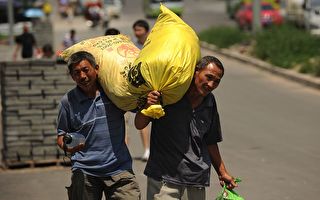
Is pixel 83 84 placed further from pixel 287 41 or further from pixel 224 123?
pixel 287 41

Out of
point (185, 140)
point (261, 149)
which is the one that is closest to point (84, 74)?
point (185, 140)

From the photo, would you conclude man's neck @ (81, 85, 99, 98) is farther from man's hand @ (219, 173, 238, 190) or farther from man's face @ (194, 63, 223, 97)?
man's hand @ (219, 173, 238, 190)

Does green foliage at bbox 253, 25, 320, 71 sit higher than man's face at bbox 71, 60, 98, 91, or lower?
lower

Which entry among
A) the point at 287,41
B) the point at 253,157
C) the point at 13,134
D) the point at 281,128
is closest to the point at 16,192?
the point at 13,134

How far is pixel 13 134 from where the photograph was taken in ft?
32.0

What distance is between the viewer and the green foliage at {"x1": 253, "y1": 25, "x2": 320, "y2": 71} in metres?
20.8

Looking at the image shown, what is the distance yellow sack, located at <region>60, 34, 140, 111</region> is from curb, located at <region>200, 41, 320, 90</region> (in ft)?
38.7

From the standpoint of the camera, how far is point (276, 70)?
20.2 meters

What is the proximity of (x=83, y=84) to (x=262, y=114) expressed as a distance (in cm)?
916

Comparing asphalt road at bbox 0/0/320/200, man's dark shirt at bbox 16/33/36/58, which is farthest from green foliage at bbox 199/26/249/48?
asphalt road at bbox 0/0/320/200

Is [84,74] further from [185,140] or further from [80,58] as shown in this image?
[185,140]

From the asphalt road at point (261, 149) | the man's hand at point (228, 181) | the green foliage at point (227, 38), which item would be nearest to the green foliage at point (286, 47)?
the asphalt road at point (261, 149)

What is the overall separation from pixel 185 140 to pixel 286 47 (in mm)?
17110

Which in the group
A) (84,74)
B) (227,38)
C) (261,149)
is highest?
(84,74)
